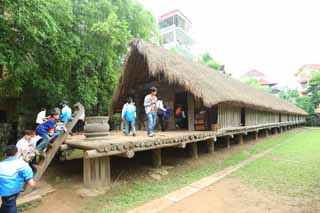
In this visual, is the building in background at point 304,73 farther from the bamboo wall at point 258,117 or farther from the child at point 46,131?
the child at point 46,131

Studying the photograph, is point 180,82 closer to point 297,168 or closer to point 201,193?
point 201,193

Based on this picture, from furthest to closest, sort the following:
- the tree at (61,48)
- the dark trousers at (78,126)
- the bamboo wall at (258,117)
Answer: the bamboo wall at (258,117) → the dark trousers at (78,126) → the tree at (61,48)

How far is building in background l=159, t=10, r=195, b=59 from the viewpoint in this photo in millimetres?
31422

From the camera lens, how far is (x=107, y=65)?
12.0m

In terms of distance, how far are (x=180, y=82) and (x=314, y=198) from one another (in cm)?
537

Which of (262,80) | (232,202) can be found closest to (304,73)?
(262,80)

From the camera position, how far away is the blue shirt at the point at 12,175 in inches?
119

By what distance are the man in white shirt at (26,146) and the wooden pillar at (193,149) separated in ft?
18.4

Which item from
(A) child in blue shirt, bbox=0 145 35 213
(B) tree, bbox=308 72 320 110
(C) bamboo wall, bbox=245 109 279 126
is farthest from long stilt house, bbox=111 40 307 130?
(B) tree, bbox=308 72 320 110

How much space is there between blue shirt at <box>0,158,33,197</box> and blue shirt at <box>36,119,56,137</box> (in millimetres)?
1776

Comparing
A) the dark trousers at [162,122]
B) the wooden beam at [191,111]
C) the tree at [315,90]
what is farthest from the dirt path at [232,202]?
the tree at [315,90]

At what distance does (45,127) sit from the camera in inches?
195

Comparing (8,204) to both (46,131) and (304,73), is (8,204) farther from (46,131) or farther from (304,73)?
(304,73)

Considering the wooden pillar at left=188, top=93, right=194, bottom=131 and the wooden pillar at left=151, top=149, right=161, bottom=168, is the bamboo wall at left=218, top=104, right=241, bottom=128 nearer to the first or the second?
the wooden pillar at left=188, top=93, right=194, bottom=131
